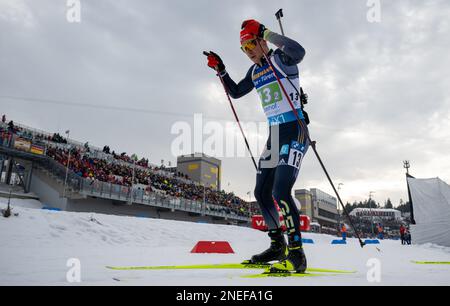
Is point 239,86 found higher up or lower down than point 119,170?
lower down

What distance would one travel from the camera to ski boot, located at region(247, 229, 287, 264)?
3543 millimetres

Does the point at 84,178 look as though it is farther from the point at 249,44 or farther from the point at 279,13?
the point at 279,13

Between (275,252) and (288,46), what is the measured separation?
90.2 inches

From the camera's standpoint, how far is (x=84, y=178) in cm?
2050

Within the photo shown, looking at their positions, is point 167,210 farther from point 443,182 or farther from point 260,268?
point 260,268

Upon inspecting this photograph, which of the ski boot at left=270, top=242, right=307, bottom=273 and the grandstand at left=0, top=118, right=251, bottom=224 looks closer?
the ski boot at left=270, top=242, right=307, bottom=273

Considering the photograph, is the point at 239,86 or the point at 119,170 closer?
the point at 239,86

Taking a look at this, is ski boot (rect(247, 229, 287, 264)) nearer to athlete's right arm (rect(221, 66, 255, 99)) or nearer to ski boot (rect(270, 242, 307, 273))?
ski boot (rect(270, 242, 307, 273))

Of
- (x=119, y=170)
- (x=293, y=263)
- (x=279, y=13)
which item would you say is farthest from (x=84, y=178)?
(x=293, y=263)

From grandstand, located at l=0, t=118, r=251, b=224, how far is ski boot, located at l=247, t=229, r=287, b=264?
1939 centimetres

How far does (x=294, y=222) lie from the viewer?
3033 millimetres

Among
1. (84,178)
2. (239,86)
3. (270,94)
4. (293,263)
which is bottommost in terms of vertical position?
(293,263)

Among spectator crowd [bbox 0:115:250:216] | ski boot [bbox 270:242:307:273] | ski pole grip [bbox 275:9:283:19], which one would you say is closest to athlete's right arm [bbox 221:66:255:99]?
ski pole grip [bbox 275:9:283:19]
